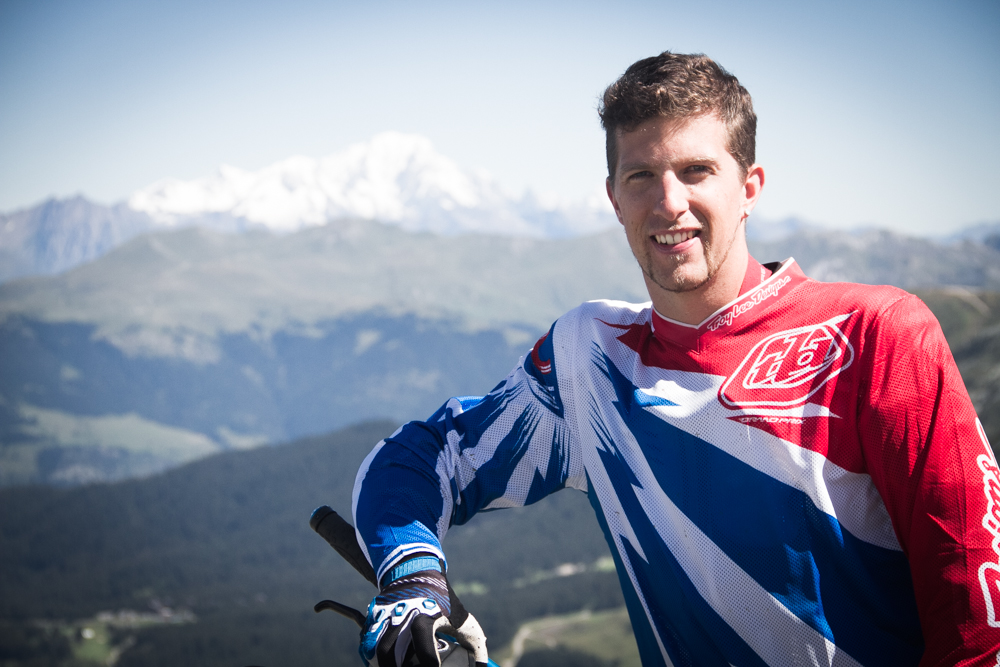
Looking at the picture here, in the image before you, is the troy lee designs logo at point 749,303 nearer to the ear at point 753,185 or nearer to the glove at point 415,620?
the ear at point 753,185

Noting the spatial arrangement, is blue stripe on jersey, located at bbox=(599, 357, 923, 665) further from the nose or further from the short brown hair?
the short brown hair

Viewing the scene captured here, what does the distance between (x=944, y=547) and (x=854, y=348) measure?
0.82 m

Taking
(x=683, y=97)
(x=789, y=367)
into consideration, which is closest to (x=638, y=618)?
(x=789, y=367)

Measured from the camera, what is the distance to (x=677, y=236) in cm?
349

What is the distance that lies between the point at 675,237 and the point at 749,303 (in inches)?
19.0

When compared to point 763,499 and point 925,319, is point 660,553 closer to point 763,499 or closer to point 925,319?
point 763,499

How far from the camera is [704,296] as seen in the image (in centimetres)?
362

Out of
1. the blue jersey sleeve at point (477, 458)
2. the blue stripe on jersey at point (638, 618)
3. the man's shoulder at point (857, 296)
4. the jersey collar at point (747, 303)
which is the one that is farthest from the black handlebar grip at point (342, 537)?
the man's shoulder at point (857, 296)

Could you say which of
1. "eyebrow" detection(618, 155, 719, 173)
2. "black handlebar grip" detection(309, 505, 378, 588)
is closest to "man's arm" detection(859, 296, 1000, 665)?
"eyebrow" detection(618, 155, 719, 173)

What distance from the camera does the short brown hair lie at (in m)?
3.38

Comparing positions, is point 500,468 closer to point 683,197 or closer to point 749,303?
point 749,303

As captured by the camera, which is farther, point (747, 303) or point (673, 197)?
point (747, 303)

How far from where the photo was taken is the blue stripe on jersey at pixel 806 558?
2.95 m

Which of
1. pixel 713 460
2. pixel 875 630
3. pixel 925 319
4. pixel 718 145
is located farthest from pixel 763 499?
pixel 718 145
